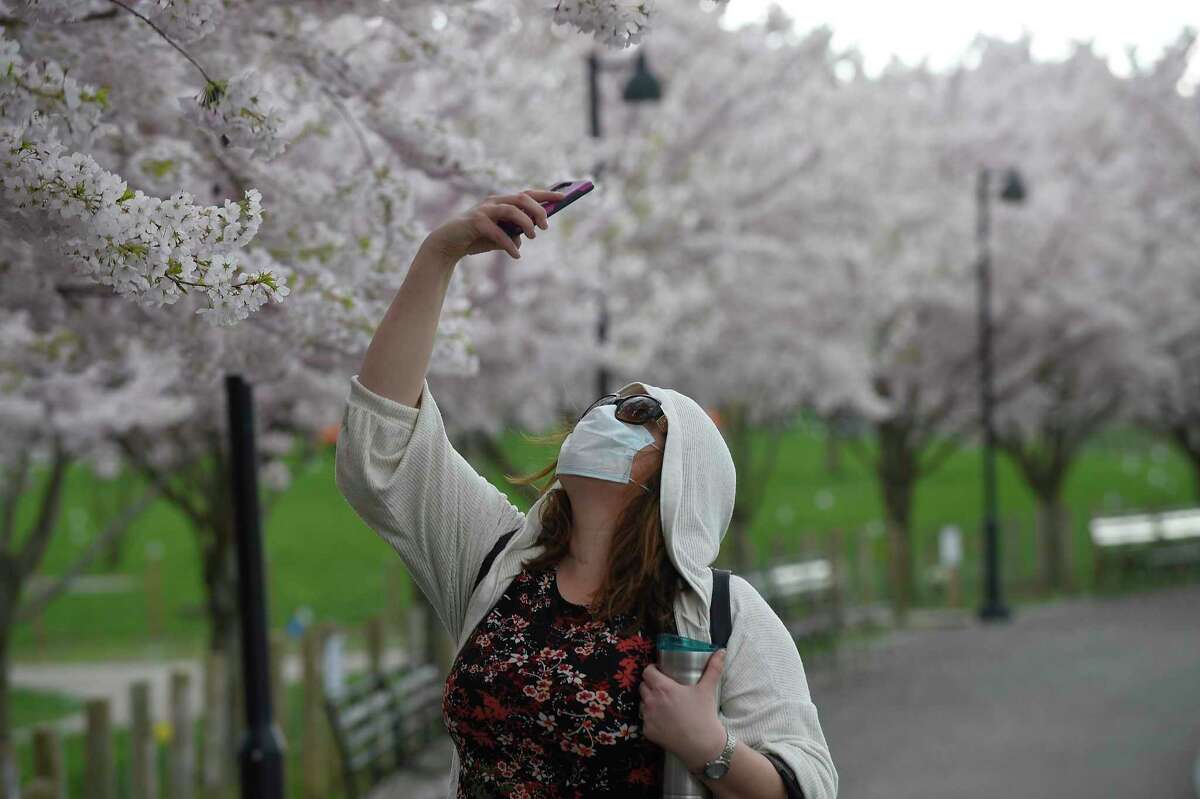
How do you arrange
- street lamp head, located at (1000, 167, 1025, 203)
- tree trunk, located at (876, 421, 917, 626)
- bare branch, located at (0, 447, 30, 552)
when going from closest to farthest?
1. bare branch, located at (0, 447, 30, 552)
2. street lamp head, located at (1000, 167, 1025, 203)
3. tree trunk, located at (876, 421, 917, 626)

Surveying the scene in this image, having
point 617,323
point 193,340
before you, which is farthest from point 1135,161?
point 193,340

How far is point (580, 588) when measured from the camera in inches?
110

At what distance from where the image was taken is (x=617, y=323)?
13250mm

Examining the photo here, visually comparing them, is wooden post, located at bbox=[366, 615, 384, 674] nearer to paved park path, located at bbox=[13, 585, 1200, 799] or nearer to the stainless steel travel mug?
paved park path, located at bbox=[13, 585, 1200, 799]

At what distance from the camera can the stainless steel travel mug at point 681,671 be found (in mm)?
2580

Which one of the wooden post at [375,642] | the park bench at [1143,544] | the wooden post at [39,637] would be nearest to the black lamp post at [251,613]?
the wooden post at [375,642]

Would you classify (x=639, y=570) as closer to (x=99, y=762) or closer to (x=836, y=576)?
(x=99, y=762)

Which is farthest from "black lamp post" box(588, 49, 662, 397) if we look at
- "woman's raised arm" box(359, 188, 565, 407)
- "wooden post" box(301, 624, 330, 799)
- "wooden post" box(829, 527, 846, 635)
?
"woman's raised arm" box(359, 188, 565, 407)

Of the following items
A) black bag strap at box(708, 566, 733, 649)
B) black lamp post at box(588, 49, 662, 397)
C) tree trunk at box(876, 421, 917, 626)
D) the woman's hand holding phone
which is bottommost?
tree trunk at box(876, 421, 917, 626)

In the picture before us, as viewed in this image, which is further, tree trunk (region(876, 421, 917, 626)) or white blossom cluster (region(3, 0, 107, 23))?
tree trunk (region(876, 421, 917, 626))

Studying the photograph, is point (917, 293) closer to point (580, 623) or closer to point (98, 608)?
point (98, 608)

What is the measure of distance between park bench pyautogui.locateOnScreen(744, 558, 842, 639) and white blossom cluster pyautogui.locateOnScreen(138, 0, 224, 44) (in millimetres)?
11692

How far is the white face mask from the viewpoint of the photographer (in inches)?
109

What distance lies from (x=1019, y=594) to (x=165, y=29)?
2326cm
